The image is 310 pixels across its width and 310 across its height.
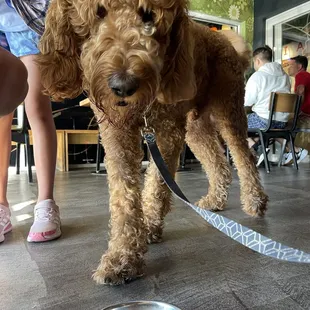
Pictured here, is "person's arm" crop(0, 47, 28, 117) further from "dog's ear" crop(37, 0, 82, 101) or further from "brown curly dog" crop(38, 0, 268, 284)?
"dog's ear" crop(37, 0, 82, 101)

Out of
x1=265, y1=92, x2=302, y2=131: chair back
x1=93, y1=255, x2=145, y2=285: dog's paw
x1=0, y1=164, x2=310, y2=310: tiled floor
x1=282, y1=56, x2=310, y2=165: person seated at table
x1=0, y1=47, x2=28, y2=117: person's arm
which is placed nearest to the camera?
x1=0, y1=47, x2=28, y2=117: person's arm

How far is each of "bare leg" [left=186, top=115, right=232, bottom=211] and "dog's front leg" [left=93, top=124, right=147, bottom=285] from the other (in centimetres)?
94

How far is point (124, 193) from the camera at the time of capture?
1229 mm

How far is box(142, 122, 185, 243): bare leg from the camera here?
1.34 metres

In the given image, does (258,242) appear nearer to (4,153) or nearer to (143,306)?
(143,306)

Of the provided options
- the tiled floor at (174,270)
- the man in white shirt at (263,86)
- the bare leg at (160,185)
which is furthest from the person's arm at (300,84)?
the bare leg at (160,185)

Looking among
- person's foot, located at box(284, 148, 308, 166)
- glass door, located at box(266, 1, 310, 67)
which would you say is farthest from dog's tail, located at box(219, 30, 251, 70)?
glass door, located at box(266, 1, 310, 67)

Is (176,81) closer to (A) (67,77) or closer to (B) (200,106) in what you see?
(A) (67,77)

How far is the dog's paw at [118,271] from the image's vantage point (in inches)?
43.1

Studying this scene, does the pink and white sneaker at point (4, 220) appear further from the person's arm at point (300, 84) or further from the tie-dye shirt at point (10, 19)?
the person's arm at point (300, 84)

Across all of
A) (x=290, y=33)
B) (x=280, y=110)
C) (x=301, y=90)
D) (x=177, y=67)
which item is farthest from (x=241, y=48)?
(x=290, y=33)

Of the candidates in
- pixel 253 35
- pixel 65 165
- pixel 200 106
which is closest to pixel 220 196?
pixel 200 106

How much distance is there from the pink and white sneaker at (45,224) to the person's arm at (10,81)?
1137mm

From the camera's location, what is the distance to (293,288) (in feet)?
3.38
